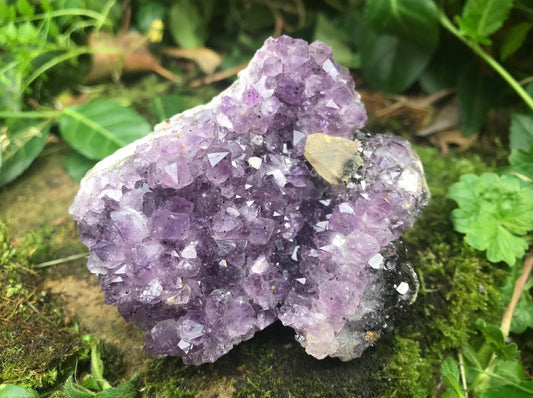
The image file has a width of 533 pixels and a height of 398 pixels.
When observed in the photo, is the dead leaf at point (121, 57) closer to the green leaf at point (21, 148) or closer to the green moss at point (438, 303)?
the green leaf at point (21, 148)

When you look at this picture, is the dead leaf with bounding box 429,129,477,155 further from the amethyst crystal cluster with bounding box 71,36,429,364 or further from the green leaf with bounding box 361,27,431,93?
the amethyst crystal cluster with bounding box 71,36,429,364

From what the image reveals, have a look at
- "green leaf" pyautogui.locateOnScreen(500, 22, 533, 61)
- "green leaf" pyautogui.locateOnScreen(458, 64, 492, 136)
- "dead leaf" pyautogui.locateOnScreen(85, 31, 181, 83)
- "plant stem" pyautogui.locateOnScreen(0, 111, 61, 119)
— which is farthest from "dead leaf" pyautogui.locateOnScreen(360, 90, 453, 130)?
"plant stem" pyautogui.locateOnScreen(0, 111, 61, 119)

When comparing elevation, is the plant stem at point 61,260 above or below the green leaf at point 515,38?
below

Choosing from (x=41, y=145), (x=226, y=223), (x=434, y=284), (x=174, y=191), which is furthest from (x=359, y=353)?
(x=41, y=145)

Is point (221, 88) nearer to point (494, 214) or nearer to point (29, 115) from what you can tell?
point (29, 115)

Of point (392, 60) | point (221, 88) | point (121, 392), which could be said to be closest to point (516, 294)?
point (392, 60)

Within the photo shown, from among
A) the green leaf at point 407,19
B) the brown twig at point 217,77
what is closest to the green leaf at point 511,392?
the green leaf at point 407,19

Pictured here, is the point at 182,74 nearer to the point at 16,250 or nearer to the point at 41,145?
the point at 41,145
